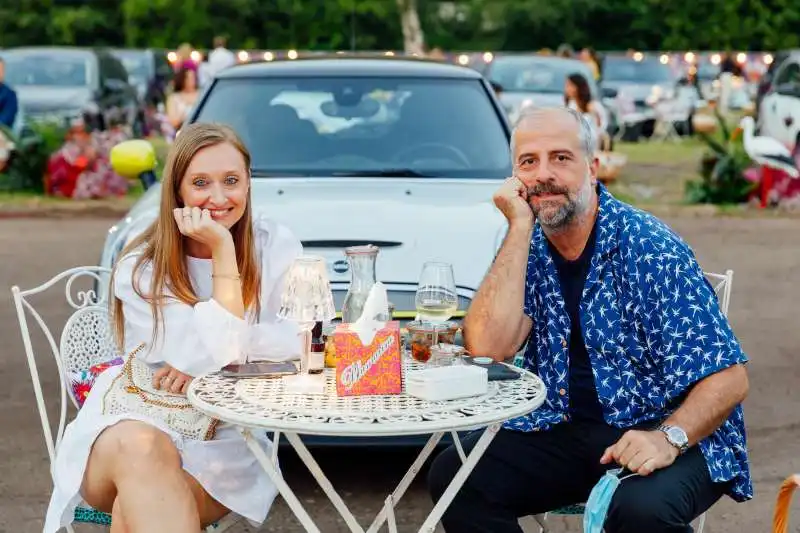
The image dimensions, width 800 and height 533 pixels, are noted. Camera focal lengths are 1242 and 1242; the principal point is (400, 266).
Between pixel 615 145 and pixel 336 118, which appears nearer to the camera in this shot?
pixel 336 118

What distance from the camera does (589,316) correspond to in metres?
3.46

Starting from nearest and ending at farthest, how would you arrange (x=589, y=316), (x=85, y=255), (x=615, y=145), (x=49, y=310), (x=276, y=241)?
(x=589, y=316), (x=276, y=241), (x=49, y=310), (x=85, y=255), (x=615, y=145)

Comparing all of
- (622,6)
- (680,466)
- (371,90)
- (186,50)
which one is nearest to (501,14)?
(622,6)

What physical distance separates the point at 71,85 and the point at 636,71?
13.2 meters

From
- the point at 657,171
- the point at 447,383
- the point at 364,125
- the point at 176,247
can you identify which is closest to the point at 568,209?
the point at 447,383

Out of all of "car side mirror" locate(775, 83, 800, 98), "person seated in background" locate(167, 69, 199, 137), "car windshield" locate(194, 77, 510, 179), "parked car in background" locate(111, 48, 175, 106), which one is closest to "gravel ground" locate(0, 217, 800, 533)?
"car windshield" locate(194, 77, 510, 179)

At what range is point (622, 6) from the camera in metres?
49.3

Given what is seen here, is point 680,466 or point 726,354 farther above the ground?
point 726,354

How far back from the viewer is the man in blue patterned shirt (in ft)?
10.6

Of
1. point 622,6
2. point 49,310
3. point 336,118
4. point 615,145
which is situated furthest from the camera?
point 622,6

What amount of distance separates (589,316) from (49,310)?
6292mm

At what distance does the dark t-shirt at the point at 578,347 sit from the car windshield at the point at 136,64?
24.5m

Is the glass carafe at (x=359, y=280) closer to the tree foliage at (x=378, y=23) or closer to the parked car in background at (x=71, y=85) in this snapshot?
the parked car in background at (x=71, y=85)

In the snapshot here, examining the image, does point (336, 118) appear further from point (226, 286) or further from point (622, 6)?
point (622, 6)
